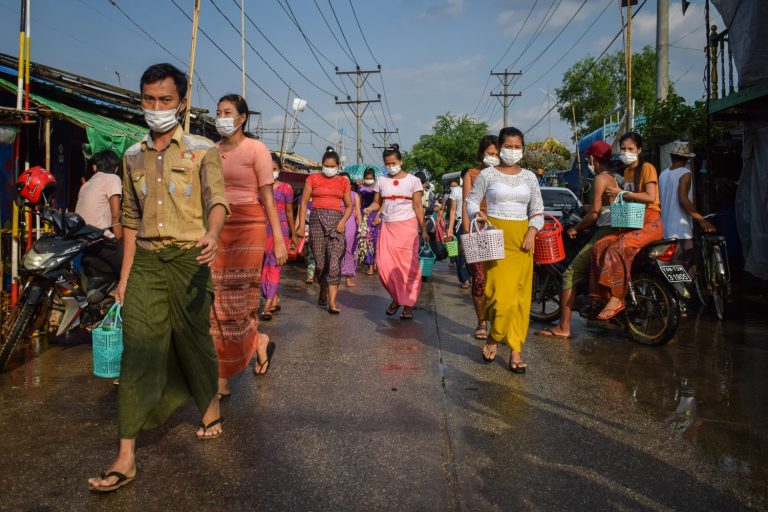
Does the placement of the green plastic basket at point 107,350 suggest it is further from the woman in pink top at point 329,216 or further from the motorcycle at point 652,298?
the motorcycle at point 652,298

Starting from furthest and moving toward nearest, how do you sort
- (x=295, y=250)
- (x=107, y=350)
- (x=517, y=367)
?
(x=295, y=250), (x=517, y=367), (x=107, y=350)

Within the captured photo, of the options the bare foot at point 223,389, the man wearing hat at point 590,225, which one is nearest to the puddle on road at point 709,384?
the man wearing hat at point 590,225

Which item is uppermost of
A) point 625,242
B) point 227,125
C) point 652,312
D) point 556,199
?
point 556,199

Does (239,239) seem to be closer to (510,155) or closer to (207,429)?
(207,429)

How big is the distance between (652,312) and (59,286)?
5437 mm

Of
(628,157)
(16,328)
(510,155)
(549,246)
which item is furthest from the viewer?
(628,157)

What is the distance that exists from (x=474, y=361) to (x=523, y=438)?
197cm

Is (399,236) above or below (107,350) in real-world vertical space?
above

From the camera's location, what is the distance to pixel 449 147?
6019 cm

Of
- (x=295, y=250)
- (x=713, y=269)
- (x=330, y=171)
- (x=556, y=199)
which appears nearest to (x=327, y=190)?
(x=330, y=171)

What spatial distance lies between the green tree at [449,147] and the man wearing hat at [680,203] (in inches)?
2030

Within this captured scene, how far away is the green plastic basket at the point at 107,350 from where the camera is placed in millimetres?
4500

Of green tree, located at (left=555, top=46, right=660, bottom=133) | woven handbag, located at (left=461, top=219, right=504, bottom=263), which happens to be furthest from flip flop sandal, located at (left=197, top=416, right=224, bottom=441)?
green tree, located at (left=555, top=46, right=660, bottom=133)

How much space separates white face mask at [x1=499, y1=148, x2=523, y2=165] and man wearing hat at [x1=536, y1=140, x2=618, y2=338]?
131 cm
